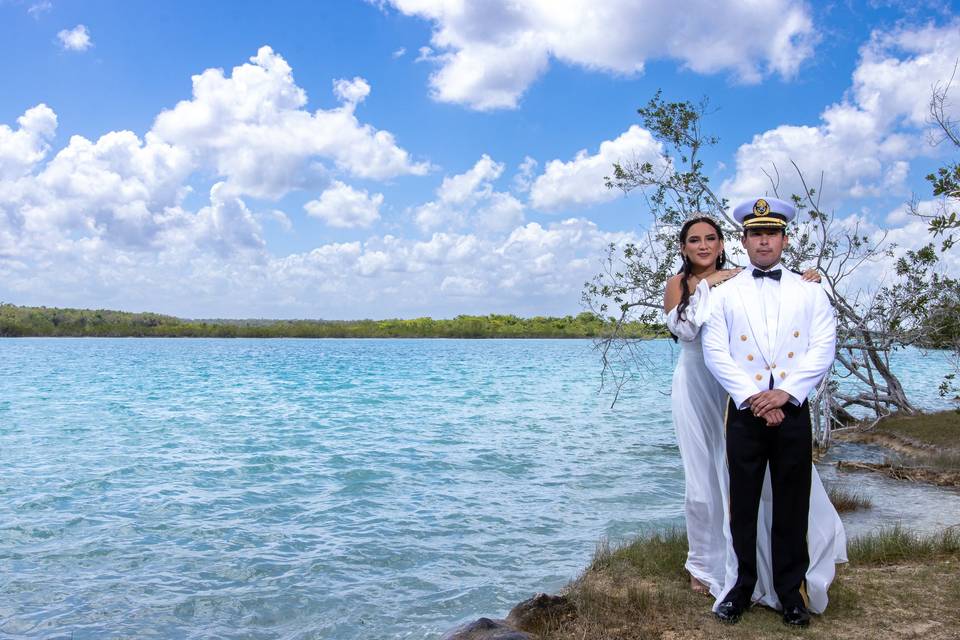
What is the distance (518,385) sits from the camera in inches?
1449

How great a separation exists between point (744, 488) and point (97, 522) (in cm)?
918

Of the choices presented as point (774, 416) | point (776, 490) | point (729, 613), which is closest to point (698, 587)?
point (729, 613)

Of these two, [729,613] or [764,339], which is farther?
[729,613]

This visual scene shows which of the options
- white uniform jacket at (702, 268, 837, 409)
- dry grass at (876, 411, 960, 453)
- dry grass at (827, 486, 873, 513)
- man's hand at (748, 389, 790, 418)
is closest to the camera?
man's hand at (748, 389, 790, 418)

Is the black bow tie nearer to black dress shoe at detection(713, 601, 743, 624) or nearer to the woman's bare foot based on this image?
black dress shoe at detection(713, 601, 743, 624)

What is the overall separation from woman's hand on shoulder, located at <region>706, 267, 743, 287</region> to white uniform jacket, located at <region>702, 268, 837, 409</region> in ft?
0.43

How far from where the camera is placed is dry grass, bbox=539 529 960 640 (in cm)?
464

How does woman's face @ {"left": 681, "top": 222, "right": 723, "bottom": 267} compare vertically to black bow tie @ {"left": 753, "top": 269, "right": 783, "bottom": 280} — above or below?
above

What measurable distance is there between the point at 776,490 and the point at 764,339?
98 cm

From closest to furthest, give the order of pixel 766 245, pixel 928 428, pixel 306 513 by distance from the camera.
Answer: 1. pixel 766 245
2. pixel 306 513
3. pixel 928 428

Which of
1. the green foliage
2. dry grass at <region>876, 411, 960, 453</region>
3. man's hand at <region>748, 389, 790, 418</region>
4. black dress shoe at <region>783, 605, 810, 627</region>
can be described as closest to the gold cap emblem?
man's hand at <region>748, 389, 790, 418</region>

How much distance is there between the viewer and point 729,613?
15.7 feet

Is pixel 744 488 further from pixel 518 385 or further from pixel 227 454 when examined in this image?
pixel 518 385

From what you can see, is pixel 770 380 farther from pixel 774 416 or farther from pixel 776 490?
pixel 776 490
